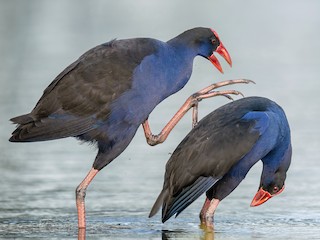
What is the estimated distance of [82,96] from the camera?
33.4 ft

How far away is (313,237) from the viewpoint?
9.59 m

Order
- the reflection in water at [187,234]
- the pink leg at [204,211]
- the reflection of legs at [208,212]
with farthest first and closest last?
the pink leg at [204,211]
the reflection of legs at [208,212]
the reflection in water at [187,234]

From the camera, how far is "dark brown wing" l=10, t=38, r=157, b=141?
398 inches

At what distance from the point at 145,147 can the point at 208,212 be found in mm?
3873

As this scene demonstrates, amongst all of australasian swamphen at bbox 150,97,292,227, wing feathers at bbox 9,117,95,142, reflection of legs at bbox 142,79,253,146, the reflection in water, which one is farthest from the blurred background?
wing feathers at bbox 9,117,95,142

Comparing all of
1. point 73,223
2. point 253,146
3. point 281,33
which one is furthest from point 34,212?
point 281,33

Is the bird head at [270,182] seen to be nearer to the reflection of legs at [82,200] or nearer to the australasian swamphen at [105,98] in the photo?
the australasian swamphen at [105,98]

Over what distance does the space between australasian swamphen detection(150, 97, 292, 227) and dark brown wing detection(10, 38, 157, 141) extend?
79cm

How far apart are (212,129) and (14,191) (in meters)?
2.47

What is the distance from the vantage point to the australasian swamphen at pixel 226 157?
32.8 feet

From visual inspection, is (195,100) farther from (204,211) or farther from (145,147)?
(145,147)

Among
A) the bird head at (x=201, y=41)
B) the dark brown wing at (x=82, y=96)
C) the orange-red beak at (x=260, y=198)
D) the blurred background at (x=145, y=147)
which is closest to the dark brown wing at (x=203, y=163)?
the blurred background at (x=145, y=147)

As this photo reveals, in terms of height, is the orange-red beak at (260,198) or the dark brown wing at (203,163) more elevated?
the dark brown wing at (203,163)

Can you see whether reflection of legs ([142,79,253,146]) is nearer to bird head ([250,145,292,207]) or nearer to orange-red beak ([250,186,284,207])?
bird head ([250,145,292,207])
